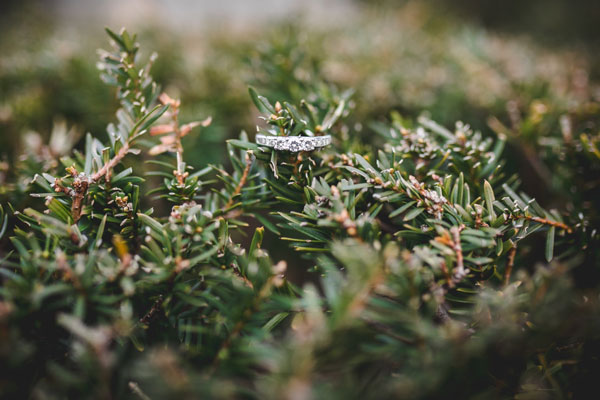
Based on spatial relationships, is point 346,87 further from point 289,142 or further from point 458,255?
point 458,255

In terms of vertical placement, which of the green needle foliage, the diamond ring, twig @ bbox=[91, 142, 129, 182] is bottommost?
the green needle foliage

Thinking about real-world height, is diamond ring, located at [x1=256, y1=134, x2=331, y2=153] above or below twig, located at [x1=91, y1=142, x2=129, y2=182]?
above

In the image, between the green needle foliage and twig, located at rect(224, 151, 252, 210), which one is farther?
twig, located at rect(224, 151, 252, 210)

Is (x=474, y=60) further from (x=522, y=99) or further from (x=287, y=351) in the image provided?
(x=287, y=351)

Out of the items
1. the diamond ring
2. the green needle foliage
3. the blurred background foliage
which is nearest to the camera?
the green needle foliage

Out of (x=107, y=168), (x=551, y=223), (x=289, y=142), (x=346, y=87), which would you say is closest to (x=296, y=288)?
(x=289, y=142)

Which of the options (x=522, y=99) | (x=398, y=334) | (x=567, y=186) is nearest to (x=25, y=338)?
(x=398, y=334)

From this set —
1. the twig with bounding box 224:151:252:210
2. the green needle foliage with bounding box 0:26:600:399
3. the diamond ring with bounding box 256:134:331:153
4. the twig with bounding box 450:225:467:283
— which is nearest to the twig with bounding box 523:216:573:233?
the green needle foliage with bounding box 0:26:600:399

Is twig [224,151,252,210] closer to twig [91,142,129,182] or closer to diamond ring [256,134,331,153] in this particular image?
diamond ring [256,134,331,153]
